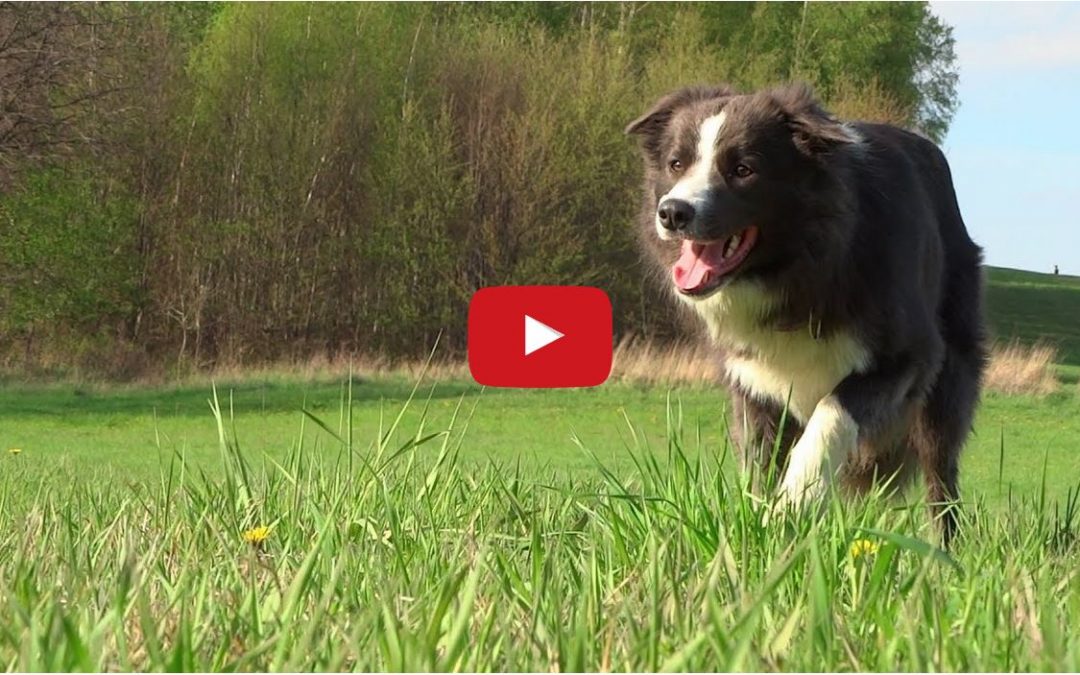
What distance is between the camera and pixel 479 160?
82.6ft

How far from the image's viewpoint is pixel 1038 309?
149ft

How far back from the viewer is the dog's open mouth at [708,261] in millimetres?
4570

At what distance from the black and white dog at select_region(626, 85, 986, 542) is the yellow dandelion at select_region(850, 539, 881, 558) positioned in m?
1.73

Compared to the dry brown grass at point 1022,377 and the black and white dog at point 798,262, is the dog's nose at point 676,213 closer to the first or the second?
the black and white dog at point 798,262

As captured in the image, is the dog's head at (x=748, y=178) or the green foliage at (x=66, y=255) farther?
the green foliage at (x=66, y=255)

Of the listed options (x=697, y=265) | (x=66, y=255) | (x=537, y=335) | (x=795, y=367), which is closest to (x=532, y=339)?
(x=537, y=335)

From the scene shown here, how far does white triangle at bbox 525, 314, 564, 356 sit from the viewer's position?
4.71m

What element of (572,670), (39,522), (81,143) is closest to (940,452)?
(39,522)

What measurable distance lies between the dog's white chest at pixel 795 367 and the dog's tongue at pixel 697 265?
0.29 metres

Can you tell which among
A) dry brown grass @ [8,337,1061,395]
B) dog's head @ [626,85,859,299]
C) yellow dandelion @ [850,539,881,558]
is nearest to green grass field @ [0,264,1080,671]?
yellow dandelion @ [850,539,881,558]

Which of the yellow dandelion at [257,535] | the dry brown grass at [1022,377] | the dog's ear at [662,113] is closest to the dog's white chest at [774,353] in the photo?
the dog's ear at [662,113]

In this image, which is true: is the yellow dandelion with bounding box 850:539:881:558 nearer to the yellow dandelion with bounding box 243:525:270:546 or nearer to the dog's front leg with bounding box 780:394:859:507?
the yellow dandelion with bounding box 243:525:270:546

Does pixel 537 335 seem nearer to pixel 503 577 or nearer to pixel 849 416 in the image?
pixel 849 416

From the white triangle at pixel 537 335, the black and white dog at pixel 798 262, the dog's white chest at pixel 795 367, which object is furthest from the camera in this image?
the white triangle at pixel 537 335
